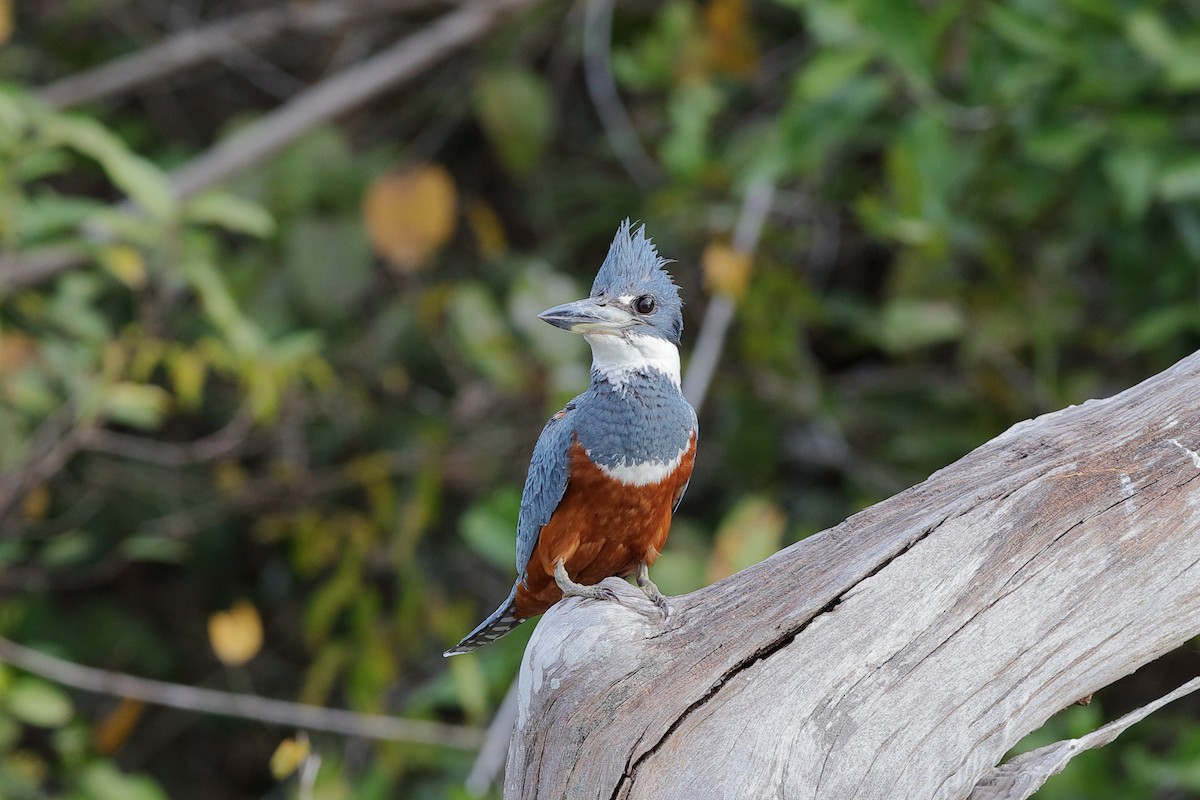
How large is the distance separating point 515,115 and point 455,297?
3.02 feet

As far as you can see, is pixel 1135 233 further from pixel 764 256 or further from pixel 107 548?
pixel 107 548

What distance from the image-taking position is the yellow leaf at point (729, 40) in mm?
4922

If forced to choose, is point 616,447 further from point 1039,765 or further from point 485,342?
point 485,342

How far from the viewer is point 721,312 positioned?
4387 millimetres

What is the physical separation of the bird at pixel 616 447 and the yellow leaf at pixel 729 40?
7.78 feet

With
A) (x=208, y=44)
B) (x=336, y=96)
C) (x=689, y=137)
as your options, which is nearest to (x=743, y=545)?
(x=689, y=137)

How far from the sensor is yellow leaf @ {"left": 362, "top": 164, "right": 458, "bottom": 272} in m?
4.61

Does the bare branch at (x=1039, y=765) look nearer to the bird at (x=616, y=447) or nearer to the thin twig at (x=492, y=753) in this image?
the bird at (x=616, y=447)

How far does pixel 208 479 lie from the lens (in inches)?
210

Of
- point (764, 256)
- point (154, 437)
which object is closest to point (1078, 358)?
point (764, 256)

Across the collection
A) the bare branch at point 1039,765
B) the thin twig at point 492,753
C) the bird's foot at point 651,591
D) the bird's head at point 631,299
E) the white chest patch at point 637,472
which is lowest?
the thin twig at point 492,753

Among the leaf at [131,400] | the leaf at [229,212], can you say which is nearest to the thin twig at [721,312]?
the leaf at [229,212]

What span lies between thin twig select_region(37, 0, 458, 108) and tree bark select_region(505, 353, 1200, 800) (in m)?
4.05

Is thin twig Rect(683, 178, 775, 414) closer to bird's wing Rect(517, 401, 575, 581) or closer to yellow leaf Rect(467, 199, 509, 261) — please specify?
yellow leaf Rect(467, 199, 509, 261)
